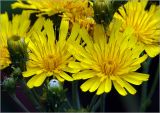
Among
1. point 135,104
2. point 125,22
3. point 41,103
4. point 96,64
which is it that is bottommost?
point 135,104

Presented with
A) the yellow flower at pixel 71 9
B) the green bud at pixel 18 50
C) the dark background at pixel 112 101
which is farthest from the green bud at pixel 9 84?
the dark background at pixel 112 101

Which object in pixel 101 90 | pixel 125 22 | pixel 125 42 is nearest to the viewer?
pixel 101 90

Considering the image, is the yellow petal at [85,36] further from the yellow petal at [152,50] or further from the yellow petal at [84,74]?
the yellow petal at [152,50]

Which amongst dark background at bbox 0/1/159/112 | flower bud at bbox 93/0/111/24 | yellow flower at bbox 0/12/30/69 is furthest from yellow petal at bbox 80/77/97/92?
dark background at bbox 0/1/159/112

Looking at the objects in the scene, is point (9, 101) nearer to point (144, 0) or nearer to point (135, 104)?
point (135, 104)

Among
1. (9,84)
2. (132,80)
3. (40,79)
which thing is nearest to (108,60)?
(132,80)

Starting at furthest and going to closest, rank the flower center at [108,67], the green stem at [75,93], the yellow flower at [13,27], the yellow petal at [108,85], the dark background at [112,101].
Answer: the dark background at [112,101]
the yellow flower at [13,27]
the green stem at [75,93]
the flower center at [108,67]
the yellow petal at [108,85]

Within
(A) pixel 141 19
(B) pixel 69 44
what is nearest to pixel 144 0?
(A) pixel 141 19

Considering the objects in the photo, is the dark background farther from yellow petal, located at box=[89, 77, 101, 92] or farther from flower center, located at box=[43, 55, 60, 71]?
yellow petal, located at box=[89, 77, 101, 92]
